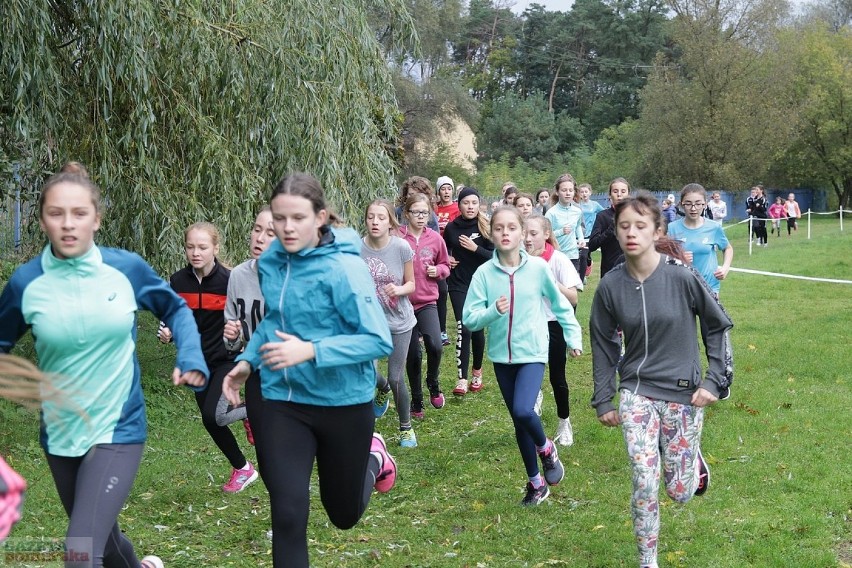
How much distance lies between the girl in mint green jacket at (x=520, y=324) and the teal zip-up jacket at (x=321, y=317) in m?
2.12

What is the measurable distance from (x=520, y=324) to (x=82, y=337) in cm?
329

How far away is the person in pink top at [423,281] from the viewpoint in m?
9.13

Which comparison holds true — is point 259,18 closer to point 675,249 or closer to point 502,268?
point 502,268

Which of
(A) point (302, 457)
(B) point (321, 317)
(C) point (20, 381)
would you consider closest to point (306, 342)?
(B) point (321, 317)

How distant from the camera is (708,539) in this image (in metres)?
5.88

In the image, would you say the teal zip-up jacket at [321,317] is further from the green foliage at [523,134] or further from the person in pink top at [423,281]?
the green foliage at [523,134]

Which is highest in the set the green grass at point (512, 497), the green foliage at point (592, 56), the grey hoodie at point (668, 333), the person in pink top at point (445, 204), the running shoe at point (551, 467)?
the green foliage at point (592, 56)

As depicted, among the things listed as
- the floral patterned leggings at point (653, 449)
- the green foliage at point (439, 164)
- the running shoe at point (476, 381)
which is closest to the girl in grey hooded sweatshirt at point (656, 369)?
the floral patterned leggings at point (653, 449)

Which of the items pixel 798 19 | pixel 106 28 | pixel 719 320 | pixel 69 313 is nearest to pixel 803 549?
pixel 719 320

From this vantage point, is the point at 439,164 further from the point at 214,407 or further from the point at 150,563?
the point at 150,563

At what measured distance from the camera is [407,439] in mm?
8484

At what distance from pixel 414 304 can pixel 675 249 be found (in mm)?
4093

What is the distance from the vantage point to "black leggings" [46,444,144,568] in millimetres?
3830

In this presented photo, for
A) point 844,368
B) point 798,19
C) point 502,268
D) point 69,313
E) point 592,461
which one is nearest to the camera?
point 69,313
